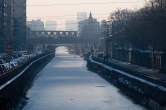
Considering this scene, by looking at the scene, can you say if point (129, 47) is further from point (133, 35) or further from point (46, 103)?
point (46, 103)

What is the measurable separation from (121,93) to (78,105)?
29.9 ft

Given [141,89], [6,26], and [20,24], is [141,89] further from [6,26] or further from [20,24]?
[20,24]

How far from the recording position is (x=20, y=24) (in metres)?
153

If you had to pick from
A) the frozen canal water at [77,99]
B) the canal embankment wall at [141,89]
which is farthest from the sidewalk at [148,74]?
the frozen canal water at [77,99]

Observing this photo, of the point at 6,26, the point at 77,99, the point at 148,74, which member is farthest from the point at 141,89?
the point at 6,26

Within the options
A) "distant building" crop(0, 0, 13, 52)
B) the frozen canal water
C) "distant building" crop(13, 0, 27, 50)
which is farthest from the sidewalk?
"distant building" crop(13, 0, 27, 50)

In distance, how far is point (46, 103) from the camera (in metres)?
35.0

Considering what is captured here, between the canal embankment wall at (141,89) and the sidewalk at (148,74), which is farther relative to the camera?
the sidewalk at (148,74)

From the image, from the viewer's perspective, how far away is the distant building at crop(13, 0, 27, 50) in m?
141

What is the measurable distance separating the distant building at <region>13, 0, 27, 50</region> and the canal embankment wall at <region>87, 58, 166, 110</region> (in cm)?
7872

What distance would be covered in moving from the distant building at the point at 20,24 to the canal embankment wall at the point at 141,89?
78720 mm

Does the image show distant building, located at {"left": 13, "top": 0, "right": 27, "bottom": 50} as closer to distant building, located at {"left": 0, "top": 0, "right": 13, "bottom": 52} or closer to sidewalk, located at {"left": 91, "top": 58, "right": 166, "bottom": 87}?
distant building, located at {"left": 0, "top": 0, "right": 13, "bottom": 52}

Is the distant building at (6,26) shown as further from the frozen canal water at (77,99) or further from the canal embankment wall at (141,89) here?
the frozen canal water at (77,99)

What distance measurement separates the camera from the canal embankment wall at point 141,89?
2747 cm
